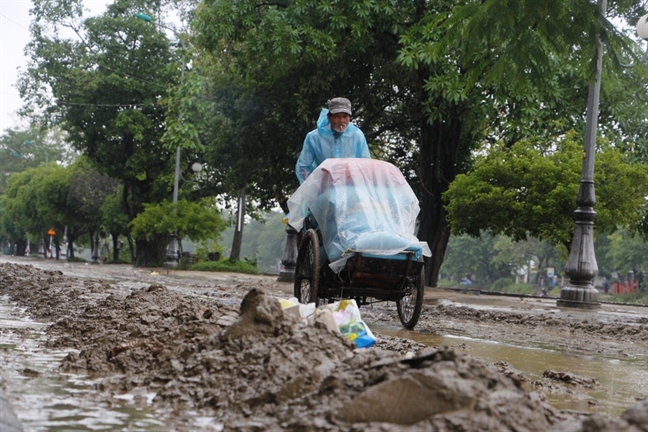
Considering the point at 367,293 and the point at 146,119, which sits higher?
the point at 146,119

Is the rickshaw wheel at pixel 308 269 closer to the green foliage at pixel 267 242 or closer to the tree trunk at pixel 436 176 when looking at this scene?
the tree trunk at pixel 436 176

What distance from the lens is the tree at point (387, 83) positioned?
19484mm

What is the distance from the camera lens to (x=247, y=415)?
3.84 meters

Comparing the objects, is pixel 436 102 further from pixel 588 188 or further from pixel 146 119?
pixel 146 119

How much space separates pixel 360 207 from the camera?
8.48 metres

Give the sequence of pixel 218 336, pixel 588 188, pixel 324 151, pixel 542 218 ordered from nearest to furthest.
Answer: pixel 218 336, pixel 324 151, pixel 588 188, pixel 542 218

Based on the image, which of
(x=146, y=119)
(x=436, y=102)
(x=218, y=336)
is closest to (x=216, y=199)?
(x=146, y=119)

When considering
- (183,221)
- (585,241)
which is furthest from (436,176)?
(183,221)

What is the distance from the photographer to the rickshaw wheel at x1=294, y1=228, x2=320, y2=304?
8.68 meters

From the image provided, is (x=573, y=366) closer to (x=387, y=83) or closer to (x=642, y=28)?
(x=642, y=28)

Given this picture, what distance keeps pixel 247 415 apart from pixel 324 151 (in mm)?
5800

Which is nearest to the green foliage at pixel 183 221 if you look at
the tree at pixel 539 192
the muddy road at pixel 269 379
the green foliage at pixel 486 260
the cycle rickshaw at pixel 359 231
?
the tree at pixel 539 192

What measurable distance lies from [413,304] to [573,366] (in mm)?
2766

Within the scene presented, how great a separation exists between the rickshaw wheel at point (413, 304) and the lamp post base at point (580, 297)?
6744 millimetres
